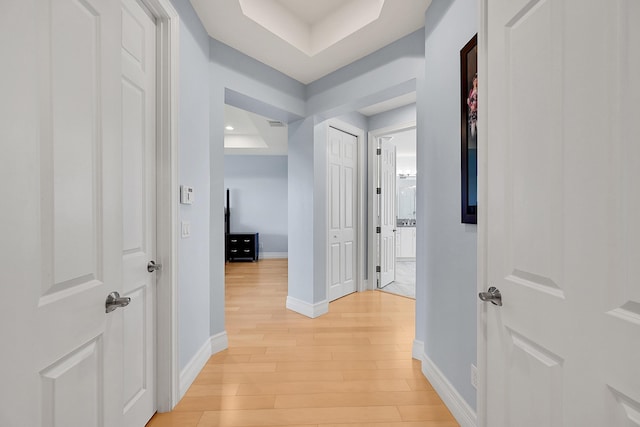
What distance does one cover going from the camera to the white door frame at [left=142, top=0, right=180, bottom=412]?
152cm

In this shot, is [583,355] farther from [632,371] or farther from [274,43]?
[274,43]

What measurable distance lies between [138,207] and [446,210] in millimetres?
1737

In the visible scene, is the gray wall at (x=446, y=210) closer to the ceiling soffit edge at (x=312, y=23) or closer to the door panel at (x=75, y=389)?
the ceiling soffit edge at (x=312, y=23)

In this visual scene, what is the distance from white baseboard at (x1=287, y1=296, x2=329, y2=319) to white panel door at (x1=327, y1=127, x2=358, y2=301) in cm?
41

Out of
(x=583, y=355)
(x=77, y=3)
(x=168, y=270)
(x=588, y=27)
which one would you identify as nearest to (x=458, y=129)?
(x=588, y=27)

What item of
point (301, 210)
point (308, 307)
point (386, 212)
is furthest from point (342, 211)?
point (308, 307)

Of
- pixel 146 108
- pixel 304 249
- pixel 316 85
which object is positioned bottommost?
pixel 304 249

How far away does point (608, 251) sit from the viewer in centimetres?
58

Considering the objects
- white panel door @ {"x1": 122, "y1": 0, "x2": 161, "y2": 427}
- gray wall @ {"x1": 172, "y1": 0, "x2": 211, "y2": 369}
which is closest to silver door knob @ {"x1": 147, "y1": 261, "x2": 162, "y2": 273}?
white panel door @ {"x1": 122, "y1": 0, "x2": 161, "y2": 427}

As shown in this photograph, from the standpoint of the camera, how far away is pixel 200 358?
193cm

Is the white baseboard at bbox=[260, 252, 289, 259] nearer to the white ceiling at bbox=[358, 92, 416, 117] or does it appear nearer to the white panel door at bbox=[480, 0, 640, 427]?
the white ceiling at bbox=[358, 92, 416, 117]

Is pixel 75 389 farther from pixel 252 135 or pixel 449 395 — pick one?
pixel 252 135

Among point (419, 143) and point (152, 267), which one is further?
point (419, 143)

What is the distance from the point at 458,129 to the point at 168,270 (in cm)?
185
